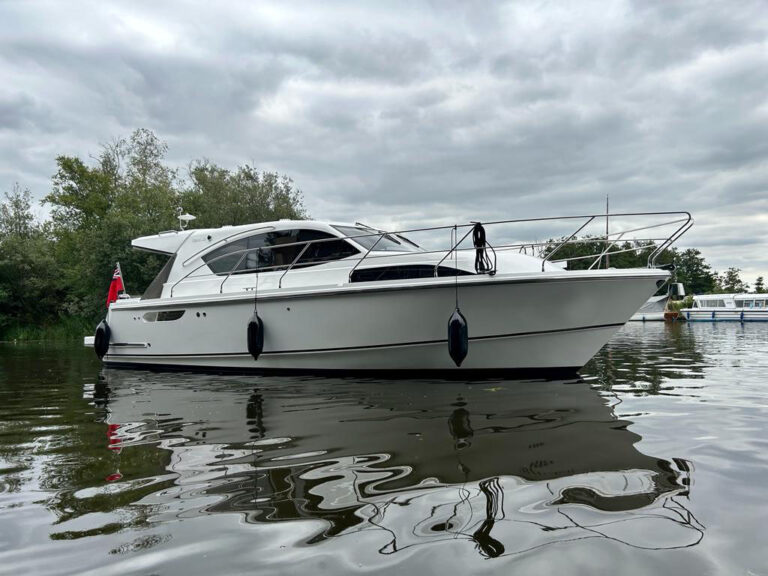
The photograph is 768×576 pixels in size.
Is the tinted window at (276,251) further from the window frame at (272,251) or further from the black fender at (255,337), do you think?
the black fender at (255,337)

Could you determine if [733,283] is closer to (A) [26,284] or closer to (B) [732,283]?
(B) [732,283]

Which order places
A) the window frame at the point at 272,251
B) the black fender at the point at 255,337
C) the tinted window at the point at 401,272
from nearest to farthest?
the tinted window at the point at 401,272, the black fender at the point at 255,337, the window frame at the point at 272,251

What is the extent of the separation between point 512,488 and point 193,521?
1.71 meters

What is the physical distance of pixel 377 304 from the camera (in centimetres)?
730

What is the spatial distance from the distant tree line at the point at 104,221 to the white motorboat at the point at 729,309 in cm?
2825

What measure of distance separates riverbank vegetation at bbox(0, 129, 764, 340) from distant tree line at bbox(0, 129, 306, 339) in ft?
0.16

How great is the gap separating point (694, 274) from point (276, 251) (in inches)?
2969

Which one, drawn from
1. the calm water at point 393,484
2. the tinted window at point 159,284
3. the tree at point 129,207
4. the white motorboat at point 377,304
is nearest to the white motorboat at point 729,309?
the tree at point 129,207

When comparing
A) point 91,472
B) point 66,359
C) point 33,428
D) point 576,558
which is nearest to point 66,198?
point 66,359

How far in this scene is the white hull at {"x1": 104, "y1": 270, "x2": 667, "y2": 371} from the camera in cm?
687

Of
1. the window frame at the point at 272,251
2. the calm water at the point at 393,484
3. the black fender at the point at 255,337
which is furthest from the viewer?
the window frame at the point at 272,251

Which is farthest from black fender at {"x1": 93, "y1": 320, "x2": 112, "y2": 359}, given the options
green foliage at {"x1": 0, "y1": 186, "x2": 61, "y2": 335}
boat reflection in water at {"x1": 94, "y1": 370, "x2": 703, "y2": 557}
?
green foliage at {"x1": 0, "y1": 186, "x2": 61, "y2": 335}

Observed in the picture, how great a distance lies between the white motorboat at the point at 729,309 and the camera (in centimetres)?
3500

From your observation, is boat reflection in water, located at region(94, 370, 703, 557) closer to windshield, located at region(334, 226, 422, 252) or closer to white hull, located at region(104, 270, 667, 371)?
white hull, located at region(104, 270, 667, 371)
